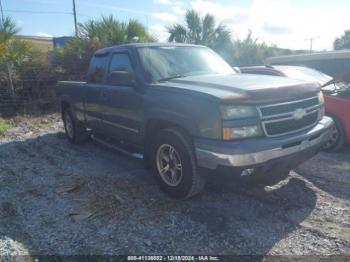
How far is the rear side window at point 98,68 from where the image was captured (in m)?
5.32

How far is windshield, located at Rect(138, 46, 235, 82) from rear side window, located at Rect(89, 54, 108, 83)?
108 centimetres

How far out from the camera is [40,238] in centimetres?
322

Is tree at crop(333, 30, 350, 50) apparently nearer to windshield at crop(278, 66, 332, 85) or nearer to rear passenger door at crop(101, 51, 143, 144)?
windshield at crop(278, 66, 332, 85)

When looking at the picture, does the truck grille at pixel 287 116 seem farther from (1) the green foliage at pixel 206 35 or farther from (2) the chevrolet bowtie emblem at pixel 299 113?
(1) the green foliage at pixel 206 35

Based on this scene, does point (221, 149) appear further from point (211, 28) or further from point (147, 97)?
point (211, 28)

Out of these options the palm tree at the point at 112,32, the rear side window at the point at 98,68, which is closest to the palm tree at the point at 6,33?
the palm tree at the point at 112,32

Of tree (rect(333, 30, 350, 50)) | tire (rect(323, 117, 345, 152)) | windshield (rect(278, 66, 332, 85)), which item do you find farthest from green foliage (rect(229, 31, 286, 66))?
tree (rect(333, 30, 350, 50))

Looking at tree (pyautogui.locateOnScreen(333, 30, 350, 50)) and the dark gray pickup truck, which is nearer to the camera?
the dark gray pickup truck

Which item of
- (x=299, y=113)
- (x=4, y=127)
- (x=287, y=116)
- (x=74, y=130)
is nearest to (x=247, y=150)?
(x=287, y=116)

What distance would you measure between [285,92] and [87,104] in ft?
12.0

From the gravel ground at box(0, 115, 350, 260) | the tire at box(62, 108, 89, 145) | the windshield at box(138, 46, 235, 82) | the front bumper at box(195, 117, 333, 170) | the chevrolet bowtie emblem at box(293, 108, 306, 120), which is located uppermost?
the windshield at box(138, 46, 235, 82)

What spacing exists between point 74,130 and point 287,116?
4.67 m

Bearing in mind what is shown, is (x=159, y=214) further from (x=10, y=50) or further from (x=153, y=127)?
(x=10, y=50)

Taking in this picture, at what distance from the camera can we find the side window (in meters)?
4.56
